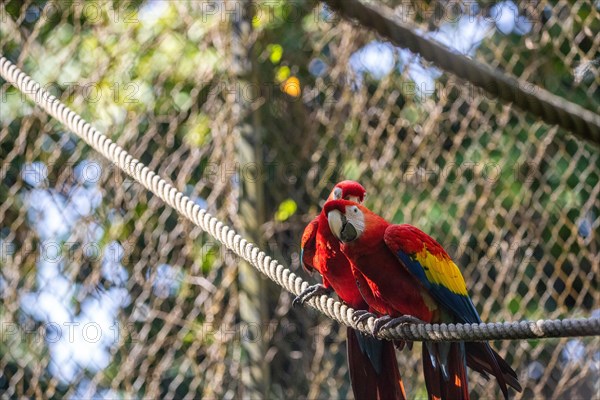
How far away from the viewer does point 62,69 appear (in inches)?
81.3

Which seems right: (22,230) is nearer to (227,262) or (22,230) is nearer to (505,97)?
(227,262)

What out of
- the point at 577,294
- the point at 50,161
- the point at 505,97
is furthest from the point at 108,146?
the point at 577,294

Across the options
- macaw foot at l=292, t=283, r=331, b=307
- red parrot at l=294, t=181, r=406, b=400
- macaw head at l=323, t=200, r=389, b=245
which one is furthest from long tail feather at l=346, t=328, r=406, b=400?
macaw head at l=323, t=200, r=389, b=245

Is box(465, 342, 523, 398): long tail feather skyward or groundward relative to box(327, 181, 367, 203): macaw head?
skyward

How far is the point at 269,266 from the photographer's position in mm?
1172

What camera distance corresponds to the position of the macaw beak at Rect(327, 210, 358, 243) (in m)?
1.23

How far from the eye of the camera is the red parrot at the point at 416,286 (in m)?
1.24

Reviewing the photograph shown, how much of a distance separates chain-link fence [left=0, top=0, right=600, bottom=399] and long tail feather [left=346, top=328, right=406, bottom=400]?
50cm

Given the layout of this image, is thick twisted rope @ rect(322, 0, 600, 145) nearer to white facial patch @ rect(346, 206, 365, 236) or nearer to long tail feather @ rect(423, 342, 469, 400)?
white facial patch @ rect(346, 206, 365, 236)

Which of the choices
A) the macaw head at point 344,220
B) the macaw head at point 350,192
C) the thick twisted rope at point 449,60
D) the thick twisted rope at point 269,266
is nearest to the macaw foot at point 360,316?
the thick twisted rope at point 269,266

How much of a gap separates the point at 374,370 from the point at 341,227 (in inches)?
11.8

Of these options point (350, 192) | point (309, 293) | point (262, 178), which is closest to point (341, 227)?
point (309, 293)

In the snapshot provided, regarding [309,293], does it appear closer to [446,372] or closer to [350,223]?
[350,223]

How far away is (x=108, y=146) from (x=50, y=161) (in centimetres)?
81
